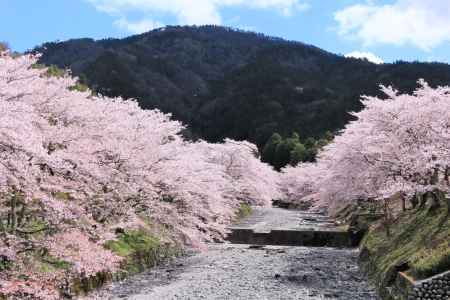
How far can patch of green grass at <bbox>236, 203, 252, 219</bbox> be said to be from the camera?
45.8 m

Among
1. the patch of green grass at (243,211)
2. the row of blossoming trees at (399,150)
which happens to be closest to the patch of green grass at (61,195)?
the row of blossoming trees at (399,150)

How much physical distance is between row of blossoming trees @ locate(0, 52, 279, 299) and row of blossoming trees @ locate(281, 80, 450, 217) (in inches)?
270

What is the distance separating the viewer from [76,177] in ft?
47.1

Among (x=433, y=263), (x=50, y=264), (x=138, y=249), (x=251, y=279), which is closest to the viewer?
(x=433, y=263)

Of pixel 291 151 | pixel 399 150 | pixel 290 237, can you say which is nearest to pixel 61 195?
pixel 399 150

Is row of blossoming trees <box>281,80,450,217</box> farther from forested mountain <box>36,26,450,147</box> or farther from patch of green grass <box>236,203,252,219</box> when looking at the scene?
forested mountain <box>36,26,450,147</box>

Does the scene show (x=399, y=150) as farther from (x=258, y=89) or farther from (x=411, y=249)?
(x=258, y=89)

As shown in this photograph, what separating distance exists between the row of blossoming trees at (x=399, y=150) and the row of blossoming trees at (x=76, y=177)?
22.5 feet

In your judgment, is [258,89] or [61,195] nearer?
[61,195]

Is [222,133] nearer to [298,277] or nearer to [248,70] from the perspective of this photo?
[248,70]

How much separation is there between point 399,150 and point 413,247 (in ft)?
15.7

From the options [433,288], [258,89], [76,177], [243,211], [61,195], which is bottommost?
[243,211]

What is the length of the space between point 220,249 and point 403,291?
1695 centimetres

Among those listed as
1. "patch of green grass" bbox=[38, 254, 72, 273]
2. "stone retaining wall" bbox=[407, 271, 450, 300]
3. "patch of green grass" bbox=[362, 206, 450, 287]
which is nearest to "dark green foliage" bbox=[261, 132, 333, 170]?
"patch of green grass" bbox=[362, 206, 450, 287]
